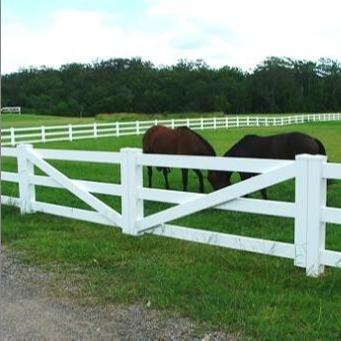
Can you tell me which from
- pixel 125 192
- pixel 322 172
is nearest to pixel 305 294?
pixel 322 172

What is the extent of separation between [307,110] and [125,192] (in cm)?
11593

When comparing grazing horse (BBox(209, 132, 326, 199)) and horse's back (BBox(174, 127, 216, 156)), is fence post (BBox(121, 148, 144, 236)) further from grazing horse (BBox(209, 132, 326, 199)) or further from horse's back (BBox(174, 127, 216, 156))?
horse's back (BBox(174, 127, 216, 156))

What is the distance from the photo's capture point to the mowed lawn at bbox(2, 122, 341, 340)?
4340 millimetres

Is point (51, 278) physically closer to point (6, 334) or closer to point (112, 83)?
point (6, 334)

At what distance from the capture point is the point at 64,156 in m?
8.41

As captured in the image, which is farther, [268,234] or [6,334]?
[268,234]

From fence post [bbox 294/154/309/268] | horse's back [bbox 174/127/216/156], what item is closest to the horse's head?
horse's back [bbox 174/127/216/156]

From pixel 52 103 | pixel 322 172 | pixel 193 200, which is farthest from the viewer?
pixel 52 103

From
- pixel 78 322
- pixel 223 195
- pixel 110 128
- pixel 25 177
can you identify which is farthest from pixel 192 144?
pixel 110 128

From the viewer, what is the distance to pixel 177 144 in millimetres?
12414

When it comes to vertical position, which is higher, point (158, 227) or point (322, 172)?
point (322, 172)

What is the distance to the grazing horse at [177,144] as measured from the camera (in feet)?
38.9

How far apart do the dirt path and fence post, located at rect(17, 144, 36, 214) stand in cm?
400

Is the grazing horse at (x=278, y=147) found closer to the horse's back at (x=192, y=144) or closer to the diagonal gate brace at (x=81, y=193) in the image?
the horse's back at (x=192, y=144)
